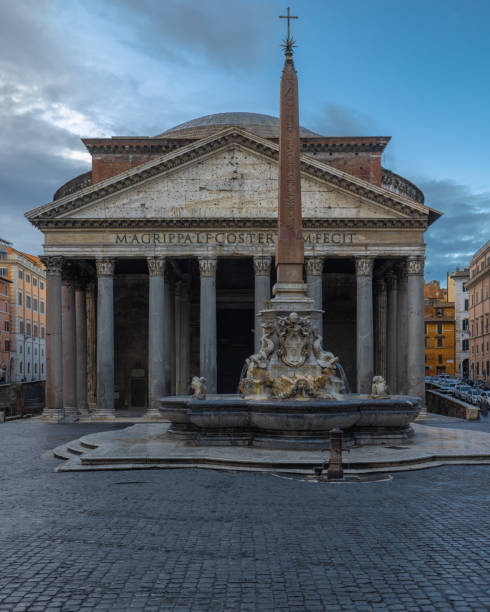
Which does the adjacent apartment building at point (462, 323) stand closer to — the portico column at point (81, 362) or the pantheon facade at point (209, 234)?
the pantheon facade at point (209, 234)

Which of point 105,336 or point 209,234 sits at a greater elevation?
point 209,234

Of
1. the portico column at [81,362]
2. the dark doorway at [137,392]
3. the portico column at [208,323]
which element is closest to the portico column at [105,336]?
the portico column at [208,323]

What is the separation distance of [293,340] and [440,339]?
71.1 metres

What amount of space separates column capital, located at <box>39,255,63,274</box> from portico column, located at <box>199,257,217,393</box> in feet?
20.9

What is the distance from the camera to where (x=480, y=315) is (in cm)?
6675

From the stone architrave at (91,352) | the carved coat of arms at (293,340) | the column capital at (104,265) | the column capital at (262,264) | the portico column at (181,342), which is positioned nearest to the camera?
the carved coat of arms at (293,340)

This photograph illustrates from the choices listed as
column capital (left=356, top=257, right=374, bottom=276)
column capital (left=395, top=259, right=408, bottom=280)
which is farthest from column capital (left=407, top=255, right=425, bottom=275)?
column capital (left=356, top=257, right=374, bottom=276)

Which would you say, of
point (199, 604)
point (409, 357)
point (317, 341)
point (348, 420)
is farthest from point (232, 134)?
point (199, 604)

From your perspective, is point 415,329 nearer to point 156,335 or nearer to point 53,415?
point 156,335

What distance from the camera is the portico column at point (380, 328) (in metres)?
38.9

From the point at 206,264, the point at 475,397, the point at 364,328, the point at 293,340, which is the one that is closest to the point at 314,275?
the point at 364,328

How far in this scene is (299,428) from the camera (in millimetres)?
13852

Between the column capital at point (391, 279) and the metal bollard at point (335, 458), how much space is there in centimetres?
2612

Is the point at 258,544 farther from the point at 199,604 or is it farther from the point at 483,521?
the point at 483,521
